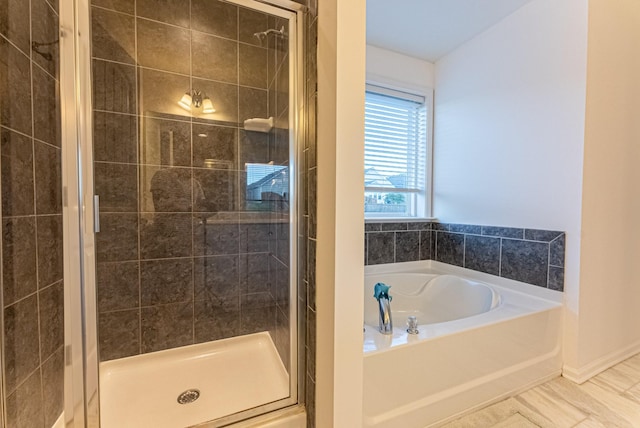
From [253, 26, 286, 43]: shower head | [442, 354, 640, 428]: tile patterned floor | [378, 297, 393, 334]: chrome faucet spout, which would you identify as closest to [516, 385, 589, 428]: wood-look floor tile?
[442, 354, 640, 428]: tile patterned floor

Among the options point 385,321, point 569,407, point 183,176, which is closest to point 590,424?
point 569,407

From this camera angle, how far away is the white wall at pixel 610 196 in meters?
1.67

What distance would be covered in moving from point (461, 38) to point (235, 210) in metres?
2.31

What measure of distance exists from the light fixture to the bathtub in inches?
64.8

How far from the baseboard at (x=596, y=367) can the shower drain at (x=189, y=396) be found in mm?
2171

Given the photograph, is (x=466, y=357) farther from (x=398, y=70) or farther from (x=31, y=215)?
(x=398, y=70)

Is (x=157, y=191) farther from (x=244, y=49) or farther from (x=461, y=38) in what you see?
(x=461, y=38)

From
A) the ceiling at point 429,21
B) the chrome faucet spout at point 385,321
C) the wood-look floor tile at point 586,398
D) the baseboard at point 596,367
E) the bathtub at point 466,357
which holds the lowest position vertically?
the wood-look floor tile at point 586,398

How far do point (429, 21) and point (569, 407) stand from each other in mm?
2594

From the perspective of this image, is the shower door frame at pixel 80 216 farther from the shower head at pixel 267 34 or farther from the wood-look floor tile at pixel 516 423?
the wood-look floor tile at pixel 516 423

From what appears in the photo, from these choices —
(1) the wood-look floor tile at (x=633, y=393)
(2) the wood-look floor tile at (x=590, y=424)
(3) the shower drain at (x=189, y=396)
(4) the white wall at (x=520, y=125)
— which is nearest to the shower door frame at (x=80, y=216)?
(3) the shower drain at (x=189, y=396)

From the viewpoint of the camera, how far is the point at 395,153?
267cm

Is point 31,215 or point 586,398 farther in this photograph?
point 586,398

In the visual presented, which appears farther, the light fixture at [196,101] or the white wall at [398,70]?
the white wall at [398,70]
